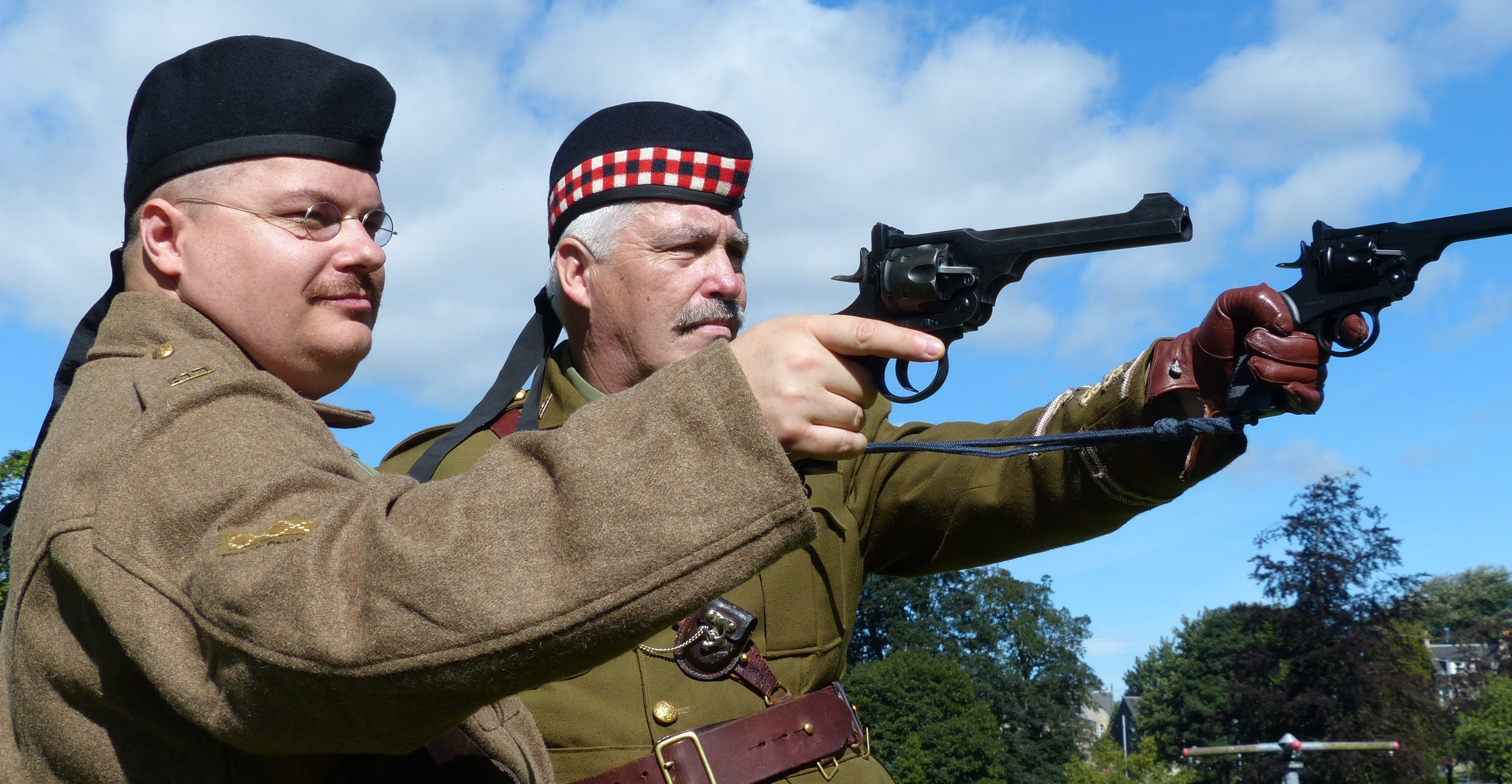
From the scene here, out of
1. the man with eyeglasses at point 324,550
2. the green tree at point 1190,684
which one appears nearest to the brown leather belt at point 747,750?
the man with eyeglasses at point 324,550

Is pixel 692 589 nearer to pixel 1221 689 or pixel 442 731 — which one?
pixel 442 731

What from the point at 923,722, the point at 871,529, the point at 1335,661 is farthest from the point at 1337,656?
the point at 871,529

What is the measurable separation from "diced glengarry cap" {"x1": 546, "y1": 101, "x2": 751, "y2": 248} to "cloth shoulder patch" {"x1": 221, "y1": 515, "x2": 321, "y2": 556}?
3.26 meters

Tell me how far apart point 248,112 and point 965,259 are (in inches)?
65.9

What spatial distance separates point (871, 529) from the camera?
471 centimetres

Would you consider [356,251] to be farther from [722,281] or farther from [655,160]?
[655,160]

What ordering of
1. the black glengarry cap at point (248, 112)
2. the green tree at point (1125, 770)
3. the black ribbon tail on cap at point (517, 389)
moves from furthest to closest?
the green tree at point (1125, 770)
the black ribbon tail on cap at point (517, 389)
the black glengarry cap at point (248, 112)

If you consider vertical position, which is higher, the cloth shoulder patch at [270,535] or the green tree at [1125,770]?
the green tree at [1125,770]

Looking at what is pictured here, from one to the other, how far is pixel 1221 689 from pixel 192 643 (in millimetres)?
74877

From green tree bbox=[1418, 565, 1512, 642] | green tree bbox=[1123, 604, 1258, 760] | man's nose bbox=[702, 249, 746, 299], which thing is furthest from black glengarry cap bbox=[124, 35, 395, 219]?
green tree bbox=[1418, 565, 1512, 642]

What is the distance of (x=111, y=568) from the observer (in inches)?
82.3

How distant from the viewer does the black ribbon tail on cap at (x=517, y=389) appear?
4.56 metres

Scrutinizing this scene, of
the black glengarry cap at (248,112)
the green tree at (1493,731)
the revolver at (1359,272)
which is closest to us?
the black glengarry cap at (248,112)

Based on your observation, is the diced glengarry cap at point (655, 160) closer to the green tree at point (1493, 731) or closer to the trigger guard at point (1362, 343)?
the trigger guard at point (1362, 343)
